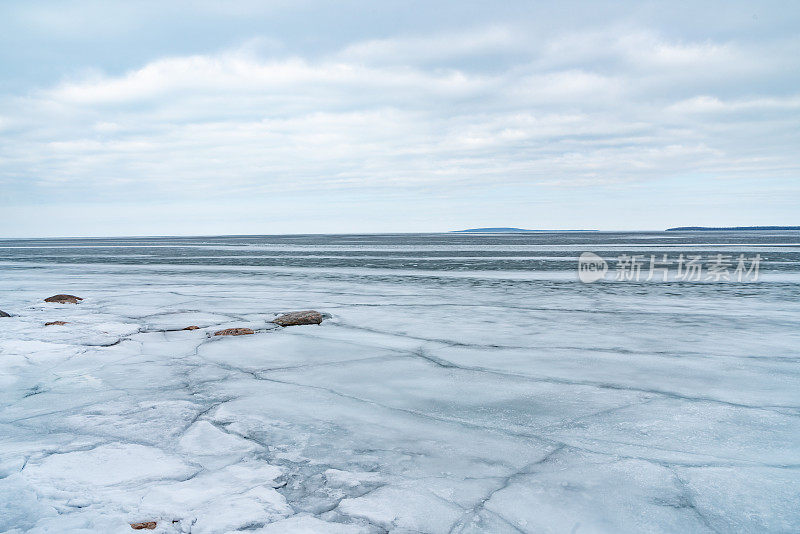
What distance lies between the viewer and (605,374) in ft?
12.4

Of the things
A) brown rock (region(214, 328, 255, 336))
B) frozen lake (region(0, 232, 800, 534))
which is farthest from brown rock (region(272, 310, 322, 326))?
brown rock (region(214, 328, 255, 336))

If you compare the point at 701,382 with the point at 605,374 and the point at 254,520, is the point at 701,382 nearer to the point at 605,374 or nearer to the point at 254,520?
the point at 605,374

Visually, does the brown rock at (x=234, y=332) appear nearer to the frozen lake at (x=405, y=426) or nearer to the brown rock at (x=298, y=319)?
the frozen lake at (x=405, y=426)

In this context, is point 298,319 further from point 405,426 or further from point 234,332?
point 405,426

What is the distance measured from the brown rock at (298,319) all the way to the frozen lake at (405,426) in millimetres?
134

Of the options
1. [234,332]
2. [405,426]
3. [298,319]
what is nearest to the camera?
[405,426]

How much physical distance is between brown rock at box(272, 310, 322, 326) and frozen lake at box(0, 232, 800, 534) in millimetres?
134

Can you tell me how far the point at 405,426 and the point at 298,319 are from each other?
3355mm

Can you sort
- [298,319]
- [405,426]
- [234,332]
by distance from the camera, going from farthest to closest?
[298,319]
[234,332]
[405,426]

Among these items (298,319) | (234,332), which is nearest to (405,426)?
(234,332)

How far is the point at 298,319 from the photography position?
19.6ft

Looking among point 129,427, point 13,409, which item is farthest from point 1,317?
point 129,427

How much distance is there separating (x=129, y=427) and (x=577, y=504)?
220 centimetres

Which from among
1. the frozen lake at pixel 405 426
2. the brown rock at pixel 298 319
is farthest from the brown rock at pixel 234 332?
the brown rock at pixel 298 319
